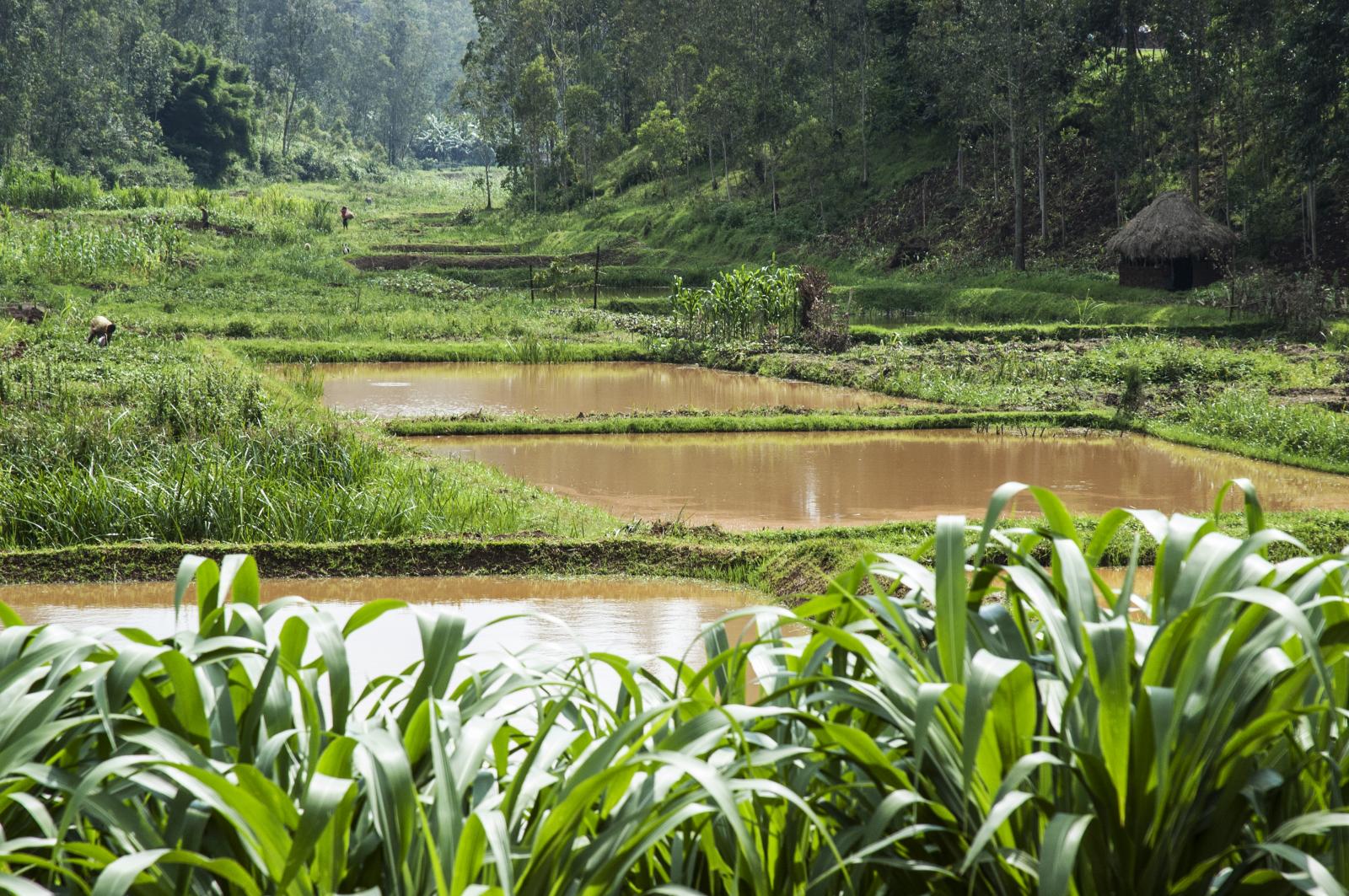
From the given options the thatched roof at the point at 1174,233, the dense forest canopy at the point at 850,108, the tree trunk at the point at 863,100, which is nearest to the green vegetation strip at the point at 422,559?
the thatched roof at the point at 1174,233

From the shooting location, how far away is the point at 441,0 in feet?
507

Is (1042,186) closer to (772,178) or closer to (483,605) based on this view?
(772,178)

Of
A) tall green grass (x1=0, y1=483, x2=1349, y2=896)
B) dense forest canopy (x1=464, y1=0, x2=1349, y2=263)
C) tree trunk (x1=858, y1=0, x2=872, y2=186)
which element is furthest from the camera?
tree trunk (x1=858, y1=0, x2=872, y2=186)

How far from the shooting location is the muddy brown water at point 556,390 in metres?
14.3

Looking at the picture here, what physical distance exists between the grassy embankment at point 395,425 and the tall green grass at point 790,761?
4.06m

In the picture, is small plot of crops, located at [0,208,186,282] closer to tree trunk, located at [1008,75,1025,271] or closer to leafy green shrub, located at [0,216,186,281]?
leafy green shrub, located at [0,216,186,281]

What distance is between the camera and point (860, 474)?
1054cm

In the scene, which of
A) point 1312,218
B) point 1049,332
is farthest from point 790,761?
point 1312,218

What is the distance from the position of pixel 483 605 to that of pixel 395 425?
620 cm

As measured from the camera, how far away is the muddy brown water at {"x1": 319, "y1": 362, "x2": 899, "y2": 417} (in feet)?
46.9

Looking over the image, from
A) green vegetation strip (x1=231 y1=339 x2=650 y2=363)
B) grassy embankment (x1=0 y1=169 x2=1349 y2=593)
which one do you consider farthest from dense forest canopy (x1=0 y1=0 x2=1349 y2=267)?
green vegetation strip (x1=231 y1=339 x2=650 y2=363)

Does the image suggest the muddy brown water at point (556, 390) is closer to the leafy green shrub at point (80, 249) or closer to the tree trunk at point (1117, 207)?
the leafy green shrub at point (80, 249)

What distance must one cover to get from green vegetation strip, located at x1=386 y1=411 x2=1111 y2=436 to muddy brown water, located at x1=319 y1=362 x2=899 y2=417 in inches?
37.8

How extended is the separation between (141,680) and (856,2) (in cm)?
3855
